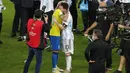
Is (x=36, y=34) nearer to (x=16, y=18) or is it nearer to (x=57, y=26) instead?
(x=57, y=26)

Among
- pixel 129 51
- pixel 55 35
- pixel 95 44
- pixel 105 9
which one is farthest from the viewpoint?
pixel 105 9

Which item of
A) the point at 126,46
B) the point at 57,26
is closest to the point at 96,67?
the point at 126,46

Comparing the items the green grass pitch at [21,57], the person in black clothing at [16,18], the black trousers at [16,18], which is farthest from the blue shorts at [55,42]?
the black trousers at [16,18]

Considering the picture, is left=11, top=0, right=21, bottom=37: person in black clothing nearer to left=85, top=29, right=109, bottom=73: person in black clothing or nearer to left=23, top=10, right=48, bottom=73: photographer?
left=23, top=10, right=48, bottom=73: photographer

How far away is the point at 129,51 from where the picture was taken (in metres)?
10.9

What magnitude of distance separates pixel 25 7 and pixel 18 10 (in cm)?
102

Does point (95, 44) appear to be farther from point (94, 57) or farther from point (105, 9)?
point (105, 9)

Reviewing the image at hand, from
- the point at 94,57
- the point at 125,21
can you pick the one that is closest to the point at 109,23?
the point at 125,21

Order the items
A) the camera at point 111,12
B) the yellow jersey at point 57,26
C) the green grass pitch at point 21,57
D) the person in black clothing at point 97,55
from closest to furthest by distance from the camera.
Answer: the person in black clothing at point 97,55 → the yellow jersey at point 57,26 → the green grass pitch at point 21,57 → the camera at point 111,12

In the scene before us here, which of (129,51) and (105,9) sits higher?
(105,9)

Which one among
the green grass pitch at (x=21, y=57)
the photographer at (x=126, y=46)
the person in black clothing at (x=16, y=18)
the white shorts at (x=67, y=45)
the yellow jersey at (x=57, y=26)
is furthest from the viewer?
the person in black clothing at (x=16, y=18)

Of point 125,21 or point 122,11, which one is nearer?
point 125,21

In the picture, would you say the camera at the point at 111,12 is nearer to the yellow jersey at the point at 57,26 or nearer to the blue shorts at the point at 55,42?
the yellow jersey at the point at 57,26

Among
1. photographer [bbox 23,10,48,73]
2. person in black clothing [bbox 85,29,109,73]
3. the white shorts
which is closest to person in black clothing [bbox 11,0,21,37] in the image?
the white shorts
